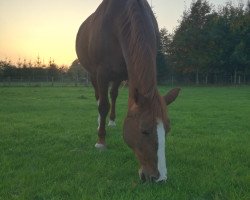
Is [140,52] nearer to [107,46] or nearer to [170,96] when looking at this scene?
[170,96]

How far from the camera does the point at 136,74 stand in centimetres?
433

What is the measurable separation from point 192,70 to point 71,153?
40.8 meters

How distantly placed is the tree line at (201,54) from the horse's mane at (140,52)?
37.3 m

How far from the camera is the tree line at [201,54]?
1740 inches

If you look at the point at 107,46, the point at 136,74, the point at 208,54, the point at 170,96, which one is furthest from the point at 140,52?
the point at 208,54

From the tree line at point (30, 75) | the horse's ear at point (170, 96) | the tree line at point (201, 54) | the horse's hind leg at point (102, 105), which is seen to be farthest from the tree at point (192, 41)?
the horse's ear at point (170, 96)

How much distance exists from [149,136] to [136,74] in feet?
2.71

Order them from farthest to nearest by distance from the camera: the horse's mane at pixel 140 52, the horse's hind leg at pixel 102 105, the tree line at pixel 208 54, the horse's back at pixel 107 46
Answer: the tree line at pixel 208 54 < the horse's hind leg at pixel 102 105 < the horse's back at pixel 107 46 < the horse's mane at pixel 140 52

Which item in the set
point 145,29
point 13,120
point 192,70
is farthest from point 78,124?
point 192,70

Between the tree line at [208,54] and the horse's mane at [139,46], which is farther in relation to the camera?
the tree line at [208,54]

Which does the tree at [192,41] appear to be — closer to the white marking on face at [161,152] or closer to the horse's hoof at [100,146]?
the horse's hoof at [100,146]

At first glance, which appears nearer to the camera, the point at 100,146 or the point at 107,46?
the point at 107,46

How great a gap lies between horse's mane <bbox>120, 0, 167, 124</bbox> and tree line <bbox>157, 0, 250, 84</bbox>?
124 ft

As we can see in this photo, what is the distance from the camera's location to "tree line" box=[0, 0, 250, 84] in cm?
4419
